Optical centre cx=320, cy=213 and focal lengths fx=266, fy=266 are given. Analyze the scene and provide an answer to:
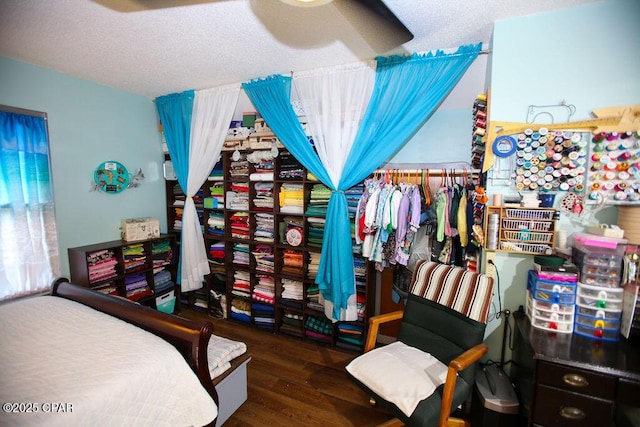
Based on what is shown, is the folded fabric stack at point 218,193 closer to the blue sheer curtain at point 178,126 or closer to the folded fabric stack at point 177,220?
the blue sheer curtain at point 178,126

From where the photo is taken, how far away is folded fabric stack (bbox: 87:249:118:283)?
8.32 feet

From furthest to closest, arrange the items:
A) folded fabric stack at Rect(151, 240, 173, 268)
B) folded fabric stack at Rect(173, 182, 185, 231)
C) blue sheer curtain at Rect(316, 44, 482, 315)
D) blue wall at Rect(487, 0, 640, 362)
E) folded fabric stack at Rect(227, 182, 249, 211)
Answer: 1. folded fabric stack at Rect(173, 182, 185, 231)
2. folded fabric stack at Rect(151, 240, 173, 268)
3. folded fabric stack at Rect(227, 182, 249, 211)
4. blue sheer curtain at Rect(316, 44, 482, 315)
5. blue wall at Rect(487, 0, 640, 362)

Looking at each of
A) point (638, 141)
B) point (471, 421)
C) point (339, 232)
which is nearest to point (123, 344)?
point (339, 232)

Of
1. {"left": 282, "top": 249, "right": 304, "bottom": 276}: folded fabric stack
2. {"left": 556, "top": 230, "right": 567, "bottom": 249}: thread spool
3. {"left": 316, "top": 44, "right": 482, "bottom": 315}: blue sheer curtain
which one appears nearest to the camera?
{"left": 556, "top": 230, "right": 567, "bottom": 249}: thread spool

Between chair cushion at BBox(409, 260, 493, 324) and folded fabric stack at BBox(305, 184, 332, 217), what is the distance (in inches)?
39.5

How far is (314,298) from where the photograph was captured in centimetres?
268

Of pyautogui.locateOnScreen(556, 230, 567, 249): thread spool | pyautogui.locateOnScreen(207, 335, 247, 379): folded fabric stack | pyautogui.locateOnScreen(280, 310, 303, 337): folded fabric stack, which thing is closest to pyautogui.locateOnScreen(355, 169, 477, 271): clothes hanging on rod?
pyautogui.locateOnScreen(556, 230, 567, 249): thread spool

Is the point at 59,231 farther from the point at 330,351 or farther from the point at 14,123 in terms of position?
the point at 330,351

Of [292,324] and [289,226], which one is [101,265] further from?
[292,324]

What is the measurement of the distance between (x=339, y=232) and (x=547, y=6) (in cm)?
197

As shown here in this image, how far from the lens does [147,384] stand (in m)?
1.24

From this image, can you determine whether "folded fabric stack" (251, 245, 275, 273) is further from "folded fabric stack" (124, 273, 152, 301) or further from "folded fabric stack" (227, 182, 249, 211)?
"folded fabric stack" (124, 273, 152, 301)

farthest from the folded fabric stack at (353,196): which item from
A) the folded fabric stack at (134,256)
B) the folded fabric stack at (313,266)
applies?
the folded fabric stack at (134,256)

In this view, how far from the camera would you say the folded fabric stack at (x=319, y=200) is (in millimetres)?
2553
